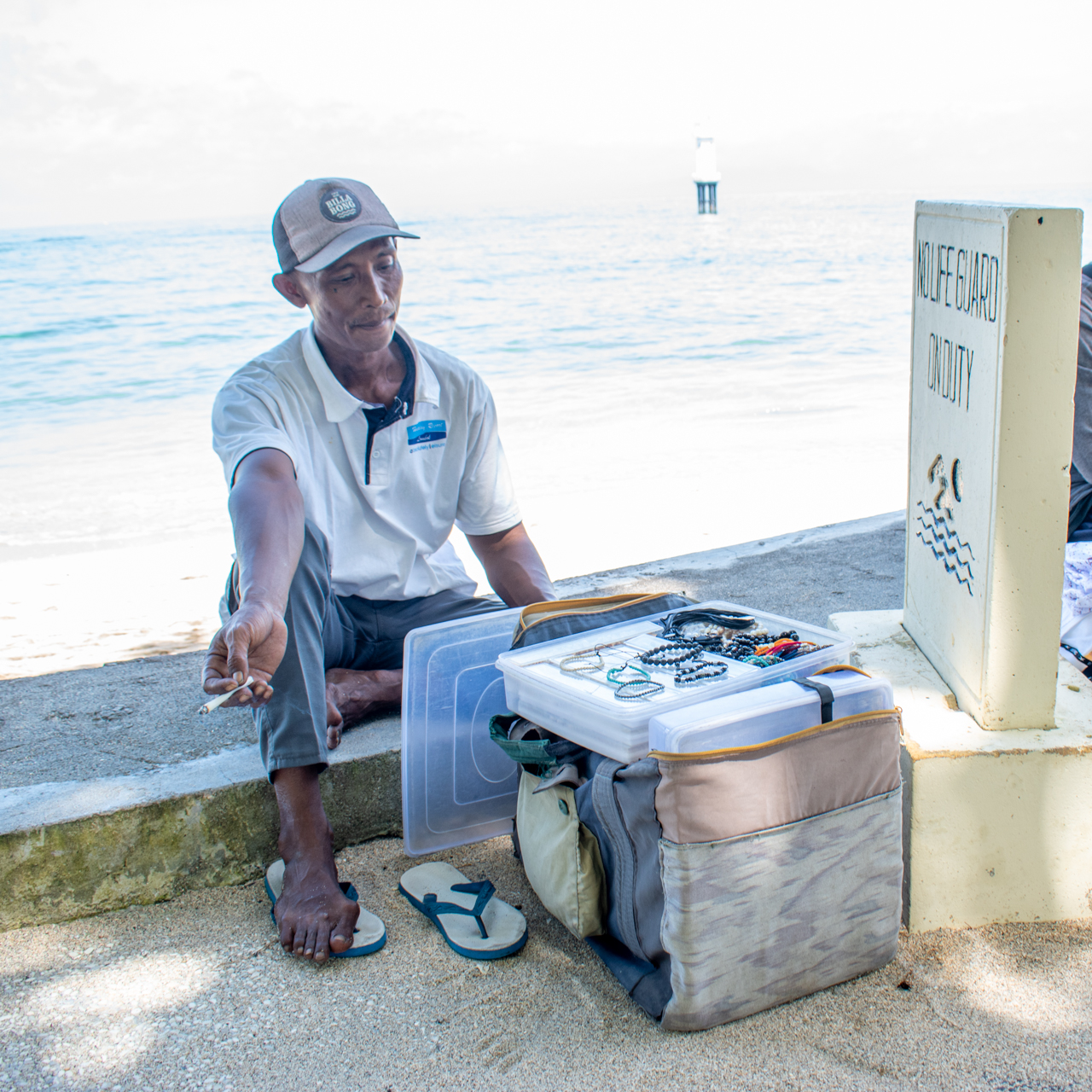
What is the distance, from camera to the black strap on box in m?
1.72

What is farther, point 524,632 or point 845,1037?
point 524,632

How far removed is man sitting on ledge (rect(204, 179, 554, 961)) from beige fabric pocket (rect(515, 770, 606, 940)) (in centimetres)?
39

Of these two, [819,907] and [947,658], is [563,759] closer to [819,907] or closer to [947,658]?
[819,907]

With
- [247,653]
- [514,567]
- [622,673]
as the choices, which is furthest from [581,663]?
[514,567]

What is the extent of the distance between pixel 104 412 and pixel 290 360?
1189 centimetres

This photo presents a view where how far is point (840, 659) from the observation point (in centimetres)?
203

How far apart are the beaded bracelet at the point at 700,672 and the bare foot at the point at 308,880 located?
79 centimetres

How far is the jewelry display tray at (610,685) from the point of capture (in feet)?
5.81

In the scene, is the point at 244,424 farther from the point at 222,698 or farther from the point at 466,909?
the point at 466,909

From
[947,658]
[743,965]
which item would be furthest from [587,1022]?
[947,658]

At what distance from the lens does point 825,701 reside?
5.63 ft

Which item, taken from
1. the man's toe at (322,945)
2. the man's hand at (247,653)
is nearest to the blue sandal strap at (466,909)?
the man's toe at (322,945)

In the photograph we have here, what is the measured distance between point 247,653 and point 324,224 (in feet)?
3.81

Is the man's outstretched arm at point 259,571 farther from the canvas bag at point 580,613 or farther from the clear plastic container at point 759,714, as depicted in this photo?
the clear plastic container at point 759,714
